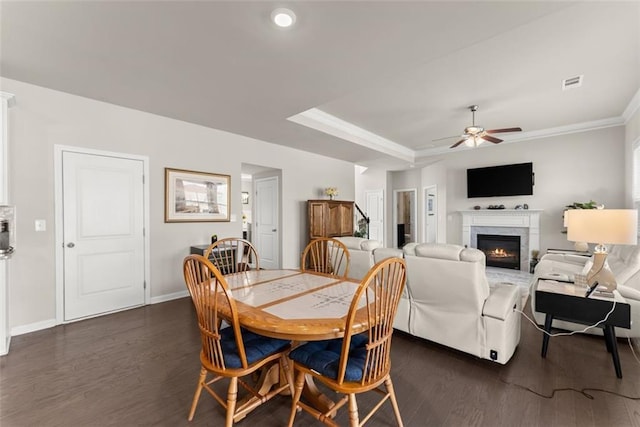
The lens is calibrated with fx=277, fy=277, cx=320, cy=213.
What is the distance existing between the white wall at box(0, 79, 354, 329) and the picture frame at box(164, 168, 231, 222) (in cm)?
9

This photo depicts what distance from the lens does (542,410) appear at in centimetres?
174

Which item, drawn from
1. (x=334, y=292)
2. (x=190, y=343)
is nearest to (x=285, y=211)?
(x=190, y=343)

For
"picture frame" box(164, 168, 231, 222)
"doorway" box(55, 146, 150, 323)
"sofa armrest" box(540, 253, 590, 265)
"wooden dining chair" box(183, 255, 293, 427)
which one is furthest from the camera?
"sofa armrest" box(540, 253, 590, 265)

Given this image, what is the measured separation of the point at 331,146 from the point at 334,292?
399cm

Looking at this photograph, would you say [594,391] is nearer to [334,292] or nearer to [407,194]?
[334,292]

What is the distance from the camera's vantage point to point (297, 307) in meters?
1.64

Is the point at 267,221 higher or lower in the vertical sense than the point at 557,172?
lower

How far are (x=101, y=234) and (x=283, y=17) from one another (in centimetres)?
328

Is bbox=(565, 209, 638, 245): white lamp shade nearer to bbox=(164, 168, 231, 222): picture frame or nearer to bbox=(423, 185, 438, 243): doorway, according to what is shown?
bbox=(164, 168, 231, 222): picture frame

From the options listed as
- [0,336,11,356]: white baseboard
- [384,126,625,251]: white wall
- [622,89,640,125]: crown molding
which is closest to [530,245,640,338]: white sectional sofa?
[384,126,625,251]: white wall

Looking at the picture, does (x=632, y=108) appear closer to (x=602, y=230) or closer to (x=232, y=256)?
(x=602, y=230)

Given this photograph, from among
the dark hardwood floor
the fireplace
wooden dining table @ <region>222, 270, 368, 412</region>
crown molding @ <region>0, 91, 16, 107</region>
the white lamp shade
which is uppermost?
crown molding @ <region>0, 91, 16, 107</region>

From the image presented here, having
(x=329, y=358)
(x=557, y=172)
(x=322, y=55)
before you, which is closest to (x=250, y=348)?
(x=329, y=358)

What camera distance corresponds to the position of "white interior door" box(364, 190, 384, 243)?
8.48 metres
